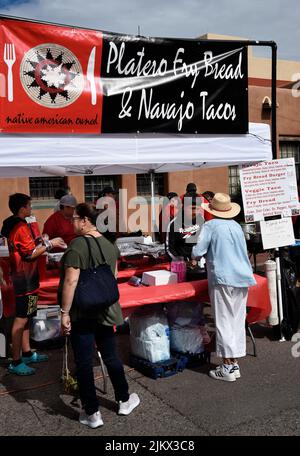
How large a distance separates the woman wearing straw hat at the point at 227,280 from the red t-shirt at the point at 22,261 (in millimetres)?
1609

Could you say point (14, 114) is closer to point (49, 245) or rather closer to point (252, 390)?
point (49, 245)

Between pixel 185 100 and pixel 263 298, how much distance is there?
2.33 meters

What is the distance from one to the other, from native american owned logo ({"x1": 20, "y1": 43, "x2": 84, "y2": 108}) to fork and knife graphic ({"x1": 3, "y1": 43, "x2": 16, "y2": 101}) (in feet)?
0.31

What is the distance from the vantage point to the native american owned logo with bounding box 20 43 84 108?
4258 millimetres

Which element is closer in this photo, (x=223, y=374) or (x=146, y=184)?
(x=223, y=374)

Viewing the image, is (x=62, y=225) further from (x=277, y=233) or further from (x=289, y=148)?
(x=289, y=148)

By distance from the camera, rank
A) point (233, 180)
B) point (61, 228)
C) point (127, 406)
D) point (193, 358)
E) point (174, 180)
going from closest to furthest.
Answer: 1. point (127, 406)
2. point (193, 358)
3. point (61, 228)
4. point (174, 180)
5. point (233, 180)

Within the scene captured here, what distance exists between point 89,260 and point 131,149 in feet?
5.62

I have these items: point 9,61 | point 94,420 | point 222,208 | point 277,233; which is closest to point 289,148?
point 277,233

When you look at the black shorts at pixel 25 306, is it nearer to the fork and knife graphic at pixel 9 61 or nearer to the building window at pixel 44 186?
the fork and knife graphic at pixel 9 61

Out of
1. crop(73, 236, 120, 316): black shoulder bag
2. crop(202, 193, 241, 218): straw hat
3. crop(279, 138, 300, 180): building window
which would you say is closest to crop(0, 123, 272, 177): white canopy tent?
crop(202, 193, 241, 218): straw hat

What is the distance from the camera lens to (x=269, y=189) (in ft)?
16.9

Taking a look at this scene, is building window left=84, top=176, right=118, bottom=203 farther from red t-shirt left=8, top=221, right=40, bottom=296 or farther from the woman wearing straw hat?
the woman wearing straw hat

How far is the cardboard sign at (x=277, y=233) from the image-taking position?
5207mm
